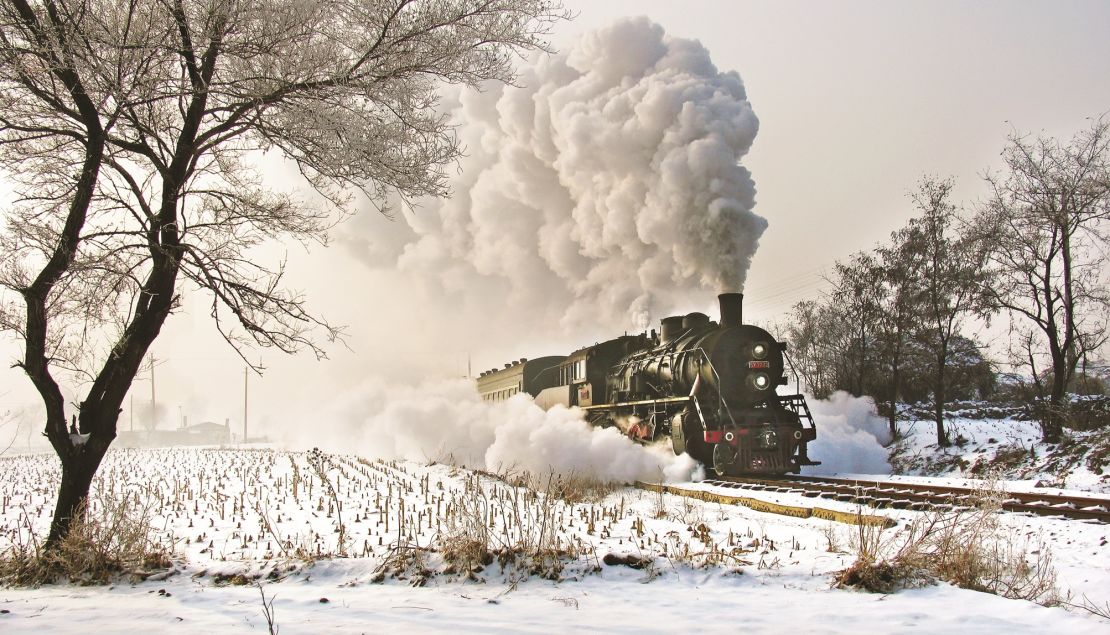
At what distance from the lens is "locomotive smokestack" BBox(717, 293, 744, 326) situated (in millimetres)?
13633

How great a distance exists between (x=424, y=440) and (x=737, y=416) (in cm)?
1053

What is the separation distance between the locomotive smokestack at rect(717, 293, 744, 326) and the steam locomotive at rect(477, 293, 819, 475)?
0.06 ft

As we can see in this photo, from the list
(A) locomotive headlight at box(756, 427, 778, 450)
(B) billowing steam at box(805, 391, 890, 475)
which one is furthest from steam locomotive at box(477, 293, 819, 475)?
(B) billowing steam at box(805, 391, 890, 475)

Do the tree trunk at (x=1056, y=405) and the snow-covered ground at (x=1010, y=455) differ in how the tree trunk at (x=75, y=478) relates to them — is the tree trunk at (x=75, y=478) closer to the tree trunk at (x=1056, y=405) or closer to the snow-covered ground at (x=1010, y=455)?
the snow-covered ground at (x=1010, y=455)

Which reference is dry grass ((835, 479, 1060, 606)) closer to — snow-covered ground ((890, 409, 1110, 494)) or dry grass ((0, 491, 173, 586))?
dry grass ((0, 491, 173, 586))

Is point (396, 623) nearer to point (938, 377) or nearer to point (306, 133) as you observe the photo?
point (306, 133)

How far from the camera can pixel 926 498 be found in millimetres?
8820

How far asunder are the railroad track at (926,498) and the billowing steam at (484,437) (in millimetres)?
1938

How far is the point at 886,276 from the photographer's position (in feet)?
68.4

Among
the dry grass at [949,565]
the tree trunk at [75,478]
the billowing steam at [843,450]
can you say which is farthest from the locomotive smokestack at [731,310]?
the tree trunk at [75,478]

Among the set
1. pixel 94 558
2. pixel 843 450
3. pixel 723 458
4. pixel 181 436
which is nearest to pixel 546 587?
pixel 94 558

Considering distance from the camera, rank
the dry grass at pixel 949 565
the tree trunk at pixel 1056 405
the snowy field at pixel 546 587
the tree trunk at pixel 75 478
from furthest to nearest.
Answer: the tree trunk at pixel 1056 405, the tree trunk at pixel 75 478, the dry grass at pixel 949 565, the snowy field at pixel 546 587

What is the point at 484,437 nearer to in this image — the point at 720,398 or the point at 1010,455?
the point at 720,398

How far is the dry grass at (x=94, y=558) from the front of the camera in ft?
18.1
